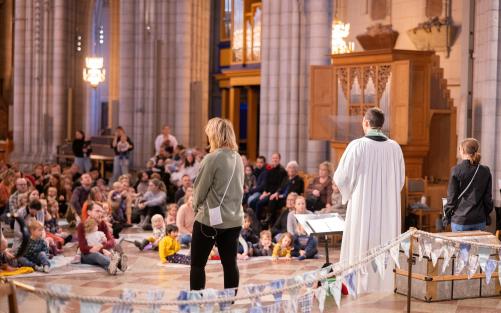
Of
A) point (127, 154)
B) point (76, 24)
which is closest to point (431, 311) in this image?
point (127, 154)

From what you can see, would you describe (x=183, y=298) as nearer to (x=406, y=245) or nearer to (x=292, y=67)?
(x=406, y=245)

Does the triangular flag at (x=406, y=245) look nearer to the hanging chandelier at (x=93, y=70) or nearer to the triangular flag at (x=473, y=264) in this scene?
the triangular flag at (x=473, y=264)

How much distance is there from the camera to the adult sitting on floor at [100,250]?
10.1 metres

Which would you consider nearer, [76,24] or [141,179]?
[141,179]

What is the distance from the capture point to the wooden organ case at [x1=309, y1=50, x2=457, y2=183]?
13.9 meters

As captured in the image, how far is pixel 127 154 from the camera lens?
1953 cm

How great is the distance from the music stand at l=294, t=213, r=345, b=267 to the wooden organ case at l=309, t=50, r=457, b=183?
5611mm

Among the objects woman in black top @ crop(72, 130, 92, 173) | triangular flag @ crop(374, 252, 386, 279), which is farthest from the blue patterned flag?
woman in black top @ crop(72, 130, 92, 173)

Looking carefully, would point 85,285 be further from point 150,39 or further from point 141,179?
point 150,39

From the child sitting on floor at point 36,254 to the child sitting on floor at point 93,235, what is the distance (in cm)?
58

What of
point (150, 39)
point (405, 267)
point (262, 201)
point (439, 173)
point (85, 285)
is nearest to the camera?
point (405, 267)

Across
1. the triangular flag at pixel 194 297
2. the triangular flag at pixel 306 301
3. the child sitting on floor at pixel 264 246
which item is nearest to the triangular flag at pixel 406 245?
the triangular flag at pixel 306 301

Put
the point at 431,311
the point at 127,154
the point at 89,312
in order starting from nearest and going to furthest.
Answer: the point at 89,312, the point at 431,311, the point at 127,154

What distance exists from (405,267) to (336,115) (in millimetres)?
6646
